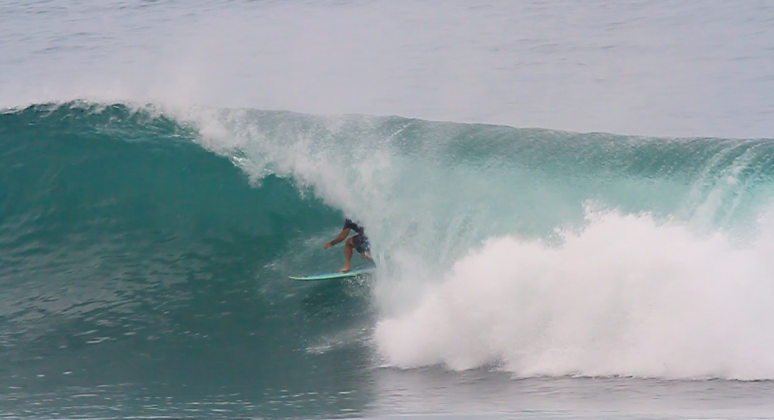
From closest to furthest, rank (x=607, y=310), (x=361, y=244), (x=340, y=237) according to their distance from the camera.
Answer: (x=607, y=310)
(x=361, y=244)
(x=340, y=237)

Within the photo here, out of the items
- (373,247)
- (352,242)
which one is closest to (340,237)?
(352,242)

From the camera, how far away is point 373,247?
33.9 ft

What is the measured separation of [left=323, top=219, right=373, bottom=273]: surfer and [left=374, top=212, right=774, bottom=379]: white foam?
51.6 inches

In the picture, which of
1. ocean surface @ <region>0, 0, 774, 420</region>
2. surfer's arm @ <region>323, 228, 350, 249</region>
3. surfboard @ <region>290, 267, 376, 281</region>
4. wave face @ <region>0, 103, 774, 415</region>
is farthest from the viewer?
surfer's arm @ <region>323, 228, 350, 249</region>

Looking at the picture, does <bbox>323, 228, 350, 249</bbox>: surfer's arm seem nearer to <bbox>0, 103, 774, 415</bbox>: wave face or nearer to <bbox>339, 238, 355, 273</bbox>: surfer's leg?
<bbox>339, 238, 355, 273</bbox>: surfer's leg

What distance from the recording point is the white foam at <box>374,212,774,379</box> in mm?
8180

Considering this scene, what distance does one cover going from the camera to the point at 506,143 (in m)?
12.3

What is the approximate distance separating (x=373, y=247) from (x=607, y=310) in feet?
10.0

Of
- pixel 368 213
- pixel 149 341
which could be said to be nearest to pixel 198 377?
pixel 149 341

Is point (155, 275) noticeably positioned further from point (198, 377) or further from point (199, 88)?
point (199, 88)

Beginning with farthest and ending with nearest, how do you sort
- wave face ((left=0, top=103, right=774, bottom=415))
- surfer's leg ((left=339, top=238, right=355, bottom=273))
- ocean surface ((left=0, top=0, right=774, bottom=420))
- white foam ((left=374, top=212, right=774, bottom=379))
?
surfer's leg ((left=339, top=238, right=355, bottom=273)) → wave face ((left=0, top=103, right=774, bottom=415)) → white foam ((left=374, top=212, right=774, bottom=379)) → ocean surface ((left=0, top=0, right=774, bottom=420))

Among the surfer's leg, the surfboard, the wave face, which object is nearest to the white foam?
→ the wave face

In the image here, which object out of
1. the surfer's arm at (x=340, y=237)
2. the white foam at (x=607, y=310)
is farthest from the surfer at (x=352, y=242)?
the white foam at (x=607, y=310)

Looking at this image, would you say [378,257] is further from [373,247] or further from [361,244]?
[361,244]
